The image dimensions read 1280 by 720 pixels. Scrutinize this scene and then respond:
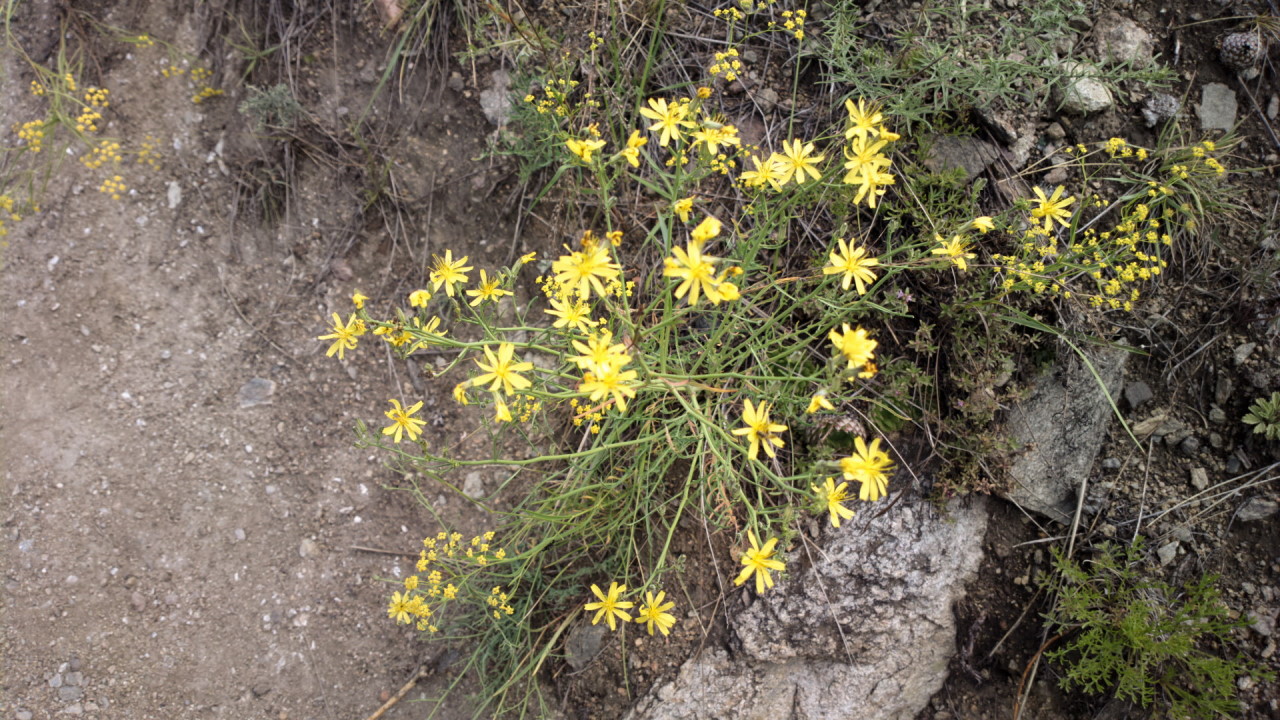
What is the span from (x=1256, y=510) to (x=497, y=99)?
134 inches

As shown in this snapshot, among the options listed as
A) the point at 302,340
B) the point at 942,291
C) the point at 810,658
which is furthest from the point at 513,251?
the point at 810,658

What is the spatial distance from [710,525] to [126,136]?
334cm

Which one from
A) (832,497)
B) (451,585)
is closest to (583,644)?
(451,585)

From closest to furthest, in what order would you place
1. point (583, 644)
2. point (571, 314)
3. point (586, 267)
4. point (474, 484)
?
point (586, 267)
point (571, 314)
point (583, 644)
point (474, 484)

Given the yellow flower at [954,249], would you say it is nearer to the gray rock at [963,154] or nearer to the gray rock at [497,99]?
the gray rock at [963,154]

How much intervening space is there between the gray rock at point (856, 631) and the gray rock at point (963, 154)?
128 cm

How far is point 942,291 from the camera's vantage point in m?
2.60

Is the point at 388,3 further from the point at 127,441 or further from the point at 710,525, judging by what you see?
the point at 710,525

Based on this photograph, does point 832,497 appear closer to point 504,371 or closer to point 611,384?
point 611,384

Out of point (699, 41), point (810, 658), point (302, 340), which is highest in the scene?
point (699, 41)

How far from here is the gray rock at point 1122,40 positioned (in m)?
2.74

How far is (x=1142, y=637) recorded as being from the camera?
231cm

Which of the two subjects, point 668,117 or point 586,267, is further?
point 668,117

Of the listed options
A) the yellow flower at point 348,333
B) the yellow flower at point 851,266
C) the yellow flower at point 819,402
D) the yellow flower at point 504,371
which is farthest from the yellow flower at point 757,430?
the yellow flower at point 348,333
